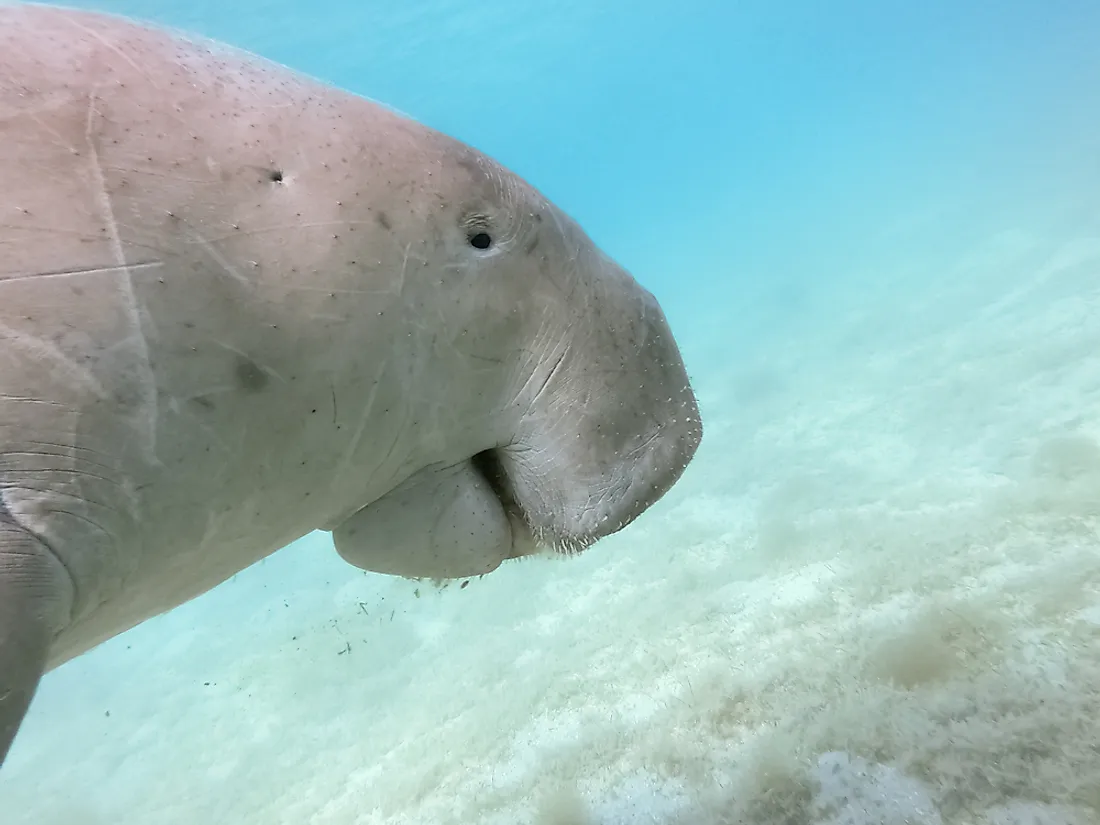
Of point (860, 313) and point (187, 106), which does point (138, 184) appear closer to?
point (187, 106)

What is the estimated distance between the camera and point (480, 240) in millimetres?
1262

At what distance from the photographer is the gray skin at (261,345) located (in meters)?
0.90

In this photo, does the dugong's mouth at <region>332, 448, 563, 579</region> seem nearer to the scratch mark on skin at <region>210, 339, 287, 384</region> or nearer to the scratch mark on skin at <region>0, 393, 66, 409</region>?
the scratch mark on skin at <region>210, 339, 287, 384</region>

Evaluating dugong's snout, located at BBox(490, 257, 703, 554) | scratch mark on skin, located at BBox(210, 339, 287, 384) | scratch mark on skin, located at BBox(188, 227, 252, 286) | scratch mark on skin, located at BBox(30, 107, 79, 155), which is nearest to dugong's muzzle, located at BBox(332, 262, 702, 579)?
dugong's snout, located at BBox(490, 257, 703, 554)

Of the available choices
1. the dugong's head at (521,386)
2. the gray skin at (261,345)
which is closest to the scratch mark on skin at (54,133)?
Answer: the gray skin at (261,345)

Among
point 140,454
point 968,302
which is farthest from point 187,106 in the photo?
point 968,302

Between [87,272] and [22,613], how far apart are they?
1.42 feet

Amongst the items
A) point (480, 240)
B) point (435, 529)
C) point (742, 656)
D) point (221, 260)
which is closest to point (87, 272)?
point (221, 260)

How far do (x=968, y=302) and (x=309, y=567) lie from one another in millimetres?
8315

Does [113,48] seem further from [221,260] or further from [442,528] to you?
[442,528]

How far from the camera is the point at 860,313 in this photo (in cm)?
1016

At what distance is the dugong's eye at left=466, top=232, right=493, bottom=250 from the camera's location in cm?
125

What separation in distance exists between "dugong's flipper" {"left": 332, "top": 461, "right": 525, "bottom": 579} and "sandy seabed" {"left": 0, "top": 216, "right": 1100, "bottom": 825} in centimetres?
74

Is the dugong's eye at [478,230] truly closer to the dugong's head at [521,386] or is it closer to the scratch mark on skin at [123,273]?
the dugong's head at [521,386]
